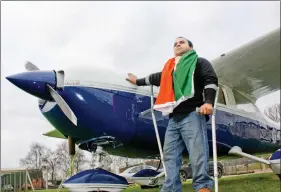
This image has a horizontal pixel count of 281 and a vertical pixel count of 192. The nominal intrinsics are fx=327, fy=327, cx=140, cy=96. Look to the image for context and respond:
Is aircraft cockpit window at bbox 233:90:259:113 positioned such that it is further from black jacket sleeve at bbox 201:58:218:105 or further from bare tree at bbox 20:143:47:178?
bare tree at bbox 20:143:47:178

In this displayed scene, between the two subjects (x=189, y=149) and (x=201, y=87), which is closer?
(x=189, y=149)

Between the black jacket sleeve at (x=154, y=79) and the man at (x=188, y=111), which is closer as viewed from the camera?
the man at (x=188, y=111)

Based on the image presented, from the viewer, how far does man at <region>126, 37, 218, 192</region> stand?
316cm

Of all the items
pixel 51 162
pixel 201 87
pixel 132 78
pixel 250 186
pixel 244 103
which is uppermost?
pixel 132 78

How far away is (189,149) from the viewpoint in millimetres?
3242

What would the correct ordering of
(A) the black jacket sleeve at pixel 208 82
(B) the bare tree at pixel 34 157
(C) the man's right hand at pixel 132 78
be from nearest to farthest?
(A) the black jacket sleeve at pixel 208 82
(C) the man's right hand at pixel 132 78
(B) the bare tree at pixel 34 157

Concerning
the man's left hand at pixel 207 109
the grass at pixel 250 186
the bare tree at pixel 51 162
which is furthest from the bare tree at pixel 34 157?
the man's left hand at pixel 207 109

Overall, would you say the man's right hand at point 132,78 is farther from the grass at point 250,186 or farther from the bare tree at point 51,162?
the bare tree at point 51,162

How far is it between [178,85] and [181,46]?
0.51 meters

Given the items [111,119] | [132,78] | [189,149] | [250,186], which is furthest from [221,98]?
[189,149]

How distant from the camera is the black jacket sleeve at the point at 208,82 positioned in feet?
10.6

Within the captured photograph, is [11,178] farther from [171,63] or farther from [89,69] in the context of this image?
[171,63]

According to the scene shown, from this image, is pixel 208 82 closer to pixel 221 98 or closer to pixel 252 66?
pixel 221 98

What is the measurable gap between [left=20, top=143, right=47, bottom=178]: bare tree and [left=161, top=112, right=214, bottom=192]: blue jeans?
50922mm
